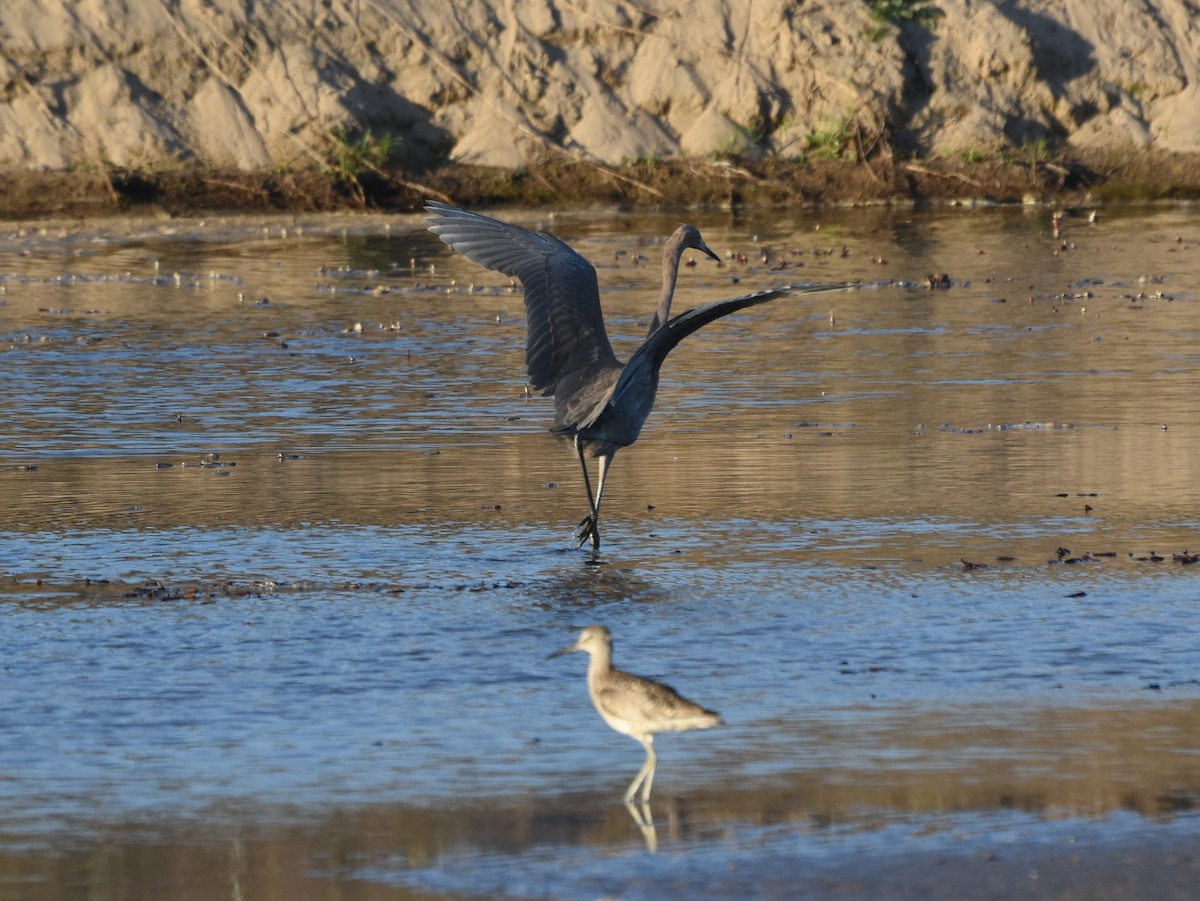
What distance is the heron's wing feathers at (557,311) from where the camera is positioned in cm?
1133

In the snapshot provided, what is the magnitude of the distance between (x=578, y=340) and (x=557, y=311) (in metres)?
0.20

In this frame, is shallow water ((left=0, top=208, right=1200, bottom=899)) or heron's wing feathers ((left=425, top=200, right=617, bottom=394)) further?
heron's wing feathers ((left=425, top=200, right=617, bottom=394))

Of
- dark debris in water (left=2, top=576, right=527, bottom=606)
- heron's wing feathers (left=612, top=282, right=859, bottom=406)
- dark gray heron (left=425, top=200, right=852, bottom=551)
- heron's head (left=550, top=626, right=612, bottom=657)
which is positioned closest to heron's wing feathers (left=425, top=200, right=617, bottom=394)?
dark gray heron (left=425, top=200, right=852, bottom=551)

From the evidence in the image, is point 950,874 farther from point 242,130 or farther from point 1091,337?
point 242,130

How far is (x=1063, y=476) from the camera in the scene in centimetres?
1234

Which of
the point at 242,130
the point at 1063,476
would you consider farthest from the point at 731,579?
the point at 242,130

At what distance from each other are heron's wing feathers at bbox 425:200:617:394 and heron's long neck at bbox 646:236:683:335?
1.10ft

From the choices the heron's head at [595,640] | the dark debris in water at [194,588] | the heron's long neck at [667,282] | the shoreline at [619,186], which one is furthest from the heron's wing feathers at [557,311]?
the shoreline at [619,186]

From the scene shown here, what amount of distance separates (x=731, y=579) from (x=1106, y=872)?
164 inches

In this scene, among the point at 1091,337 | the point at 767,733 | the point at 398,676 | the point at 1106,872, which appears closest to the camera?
the point at 1106,872

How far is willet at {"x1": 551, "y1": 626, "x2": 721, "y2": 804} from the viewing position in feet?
21.4

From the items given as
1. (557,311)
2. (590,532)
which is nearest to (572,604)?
(590,532)

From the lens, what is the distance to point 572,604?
31.3 feet

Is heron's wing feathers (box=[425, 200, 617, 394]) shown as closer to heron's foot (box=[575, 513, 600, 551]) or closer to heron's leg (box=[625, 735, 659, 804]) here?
heron's foot (box=[575, 513, 600, 551])
